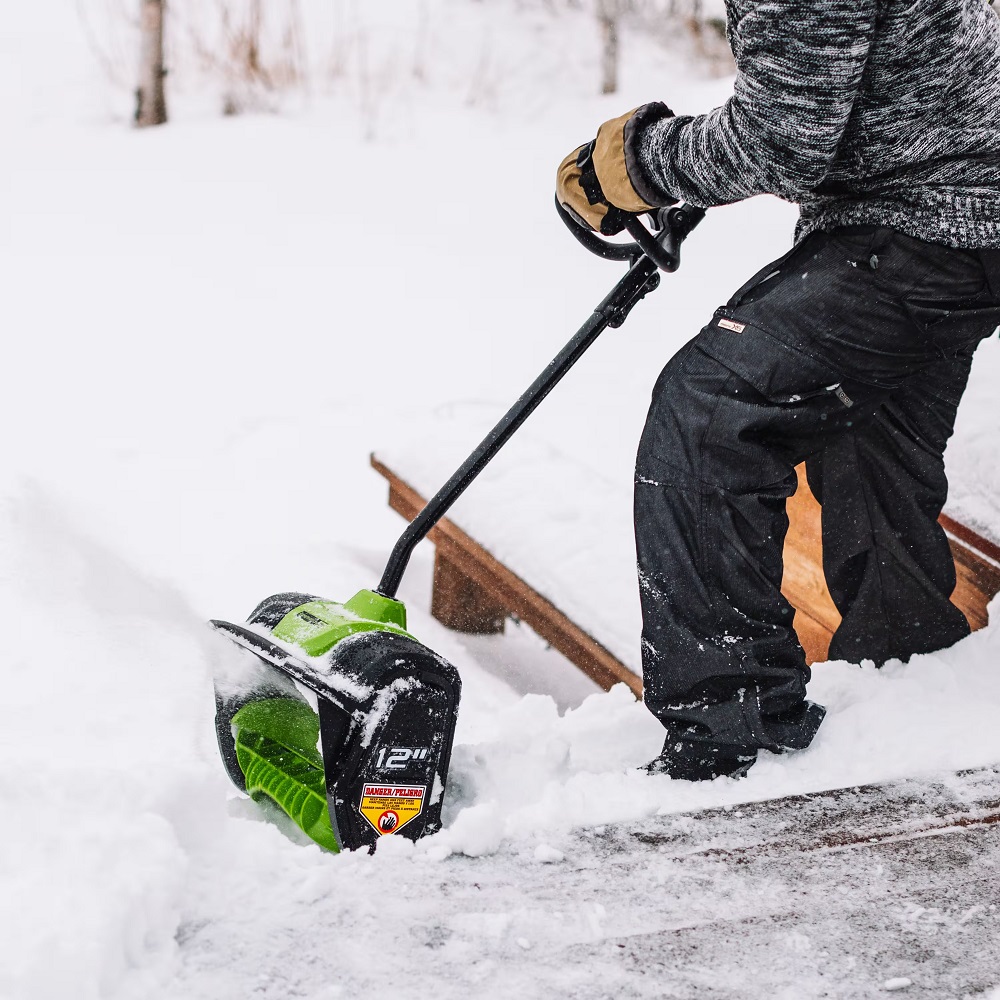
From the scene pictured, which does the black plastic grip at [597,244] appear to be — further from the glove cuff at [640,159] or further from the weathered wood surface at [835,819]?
the weathered wood surface at [835,819]

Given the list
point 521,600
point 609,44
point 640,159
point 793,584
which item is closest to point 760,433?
point 640,159

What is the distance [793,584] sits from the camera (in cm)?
241

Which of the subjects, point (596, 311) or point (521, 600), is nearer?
point (596, 311)

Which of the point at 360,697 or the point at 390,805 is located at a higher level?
the point at 360,697

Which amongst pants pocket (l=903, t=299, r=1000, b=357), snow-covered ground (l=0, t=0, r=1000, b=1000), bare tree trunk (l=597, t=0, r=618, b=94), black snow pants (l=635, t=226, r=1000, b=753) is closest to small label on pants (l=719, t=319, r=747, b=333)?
black snow pants (l=635, t=226, r=1000, b=753)

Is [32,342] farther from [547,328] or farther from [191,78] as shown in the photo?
[191,78]

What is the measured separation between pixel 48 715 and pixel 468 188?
5.69 metres

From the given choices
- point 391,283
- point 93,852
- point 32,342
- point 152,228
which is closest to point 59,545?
point 93,852

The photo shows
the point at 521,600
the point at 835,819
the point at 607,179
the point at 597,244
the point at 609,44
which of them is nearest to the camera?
the point at 835,819

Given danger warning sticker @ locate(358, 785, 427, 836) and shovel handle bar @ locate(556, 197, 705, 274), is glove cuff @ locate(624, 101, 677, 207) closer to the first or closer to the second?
shovel handle bar @ locate(556, 197, 705, 274)

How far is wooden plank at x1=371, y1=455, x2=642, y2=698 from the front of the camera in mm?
2402

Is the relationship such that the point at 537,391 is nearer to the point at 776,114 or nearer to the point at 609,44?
the point at 776,114

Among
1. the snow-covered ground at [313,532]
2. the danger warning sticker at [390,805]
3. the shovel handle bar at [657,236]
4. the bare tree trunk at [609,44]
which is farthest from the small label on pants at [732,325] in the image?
the bare tree trunk at [609,44]

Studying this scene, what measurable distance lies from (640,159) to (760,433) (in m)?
0.45
